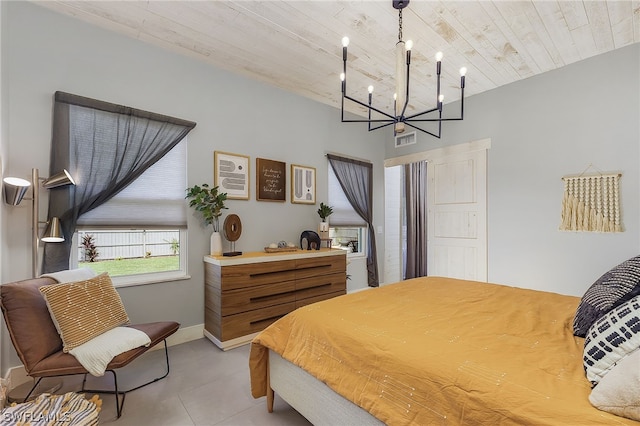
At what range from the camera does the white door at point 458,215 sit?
12.4ft

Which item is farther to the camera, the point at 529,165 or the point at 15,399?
the point at 529,165

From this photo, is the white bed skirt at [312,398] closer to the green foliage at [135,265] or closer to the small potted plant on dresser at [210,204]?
the small potted plant on dresser at [210,204]

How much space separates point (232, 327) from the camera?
273 centimetres

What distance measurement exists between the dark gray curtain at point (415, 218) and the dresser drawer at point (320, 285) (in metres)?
2.68

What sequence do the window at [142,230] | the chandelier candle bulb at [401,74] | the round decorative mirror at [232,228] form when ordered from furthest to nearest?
the round decorative mirror at [232,228] < the window at [142,230] < the chandelier candle bulb at [401,74]

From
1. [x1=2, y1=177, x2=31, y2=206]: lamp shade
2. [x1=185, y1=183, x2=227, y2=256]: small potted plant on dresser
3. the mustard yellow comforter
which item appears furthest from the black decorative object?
[x1=2, y1=177, x2=31, y2=206]: lamp shade

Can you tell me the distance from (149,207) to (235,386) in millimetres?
1764

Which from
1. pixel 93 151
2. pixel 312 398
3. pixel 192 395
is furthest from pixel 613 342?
pixel 93 151

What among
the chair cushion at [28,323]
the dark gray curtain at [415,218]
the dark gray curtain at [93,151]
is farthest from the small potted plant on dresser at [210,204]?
the dark gray curtain at [415,218]

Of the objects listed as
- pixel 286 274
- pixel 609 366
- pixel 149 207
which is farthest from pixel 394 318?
pixel 149 207

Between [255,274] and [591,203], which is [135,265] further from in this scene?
[591,203]

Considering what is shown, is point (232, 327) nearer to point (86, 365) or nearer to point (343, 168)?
point (86, 365)

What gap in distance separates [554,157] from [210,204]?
3.77 metres

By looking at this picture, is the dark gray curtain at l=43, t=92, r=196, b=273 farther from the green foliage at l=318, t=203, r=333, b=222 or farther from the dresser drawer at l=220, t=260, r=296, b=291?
the green foliage at l=318, t=203, r=333, b=222
